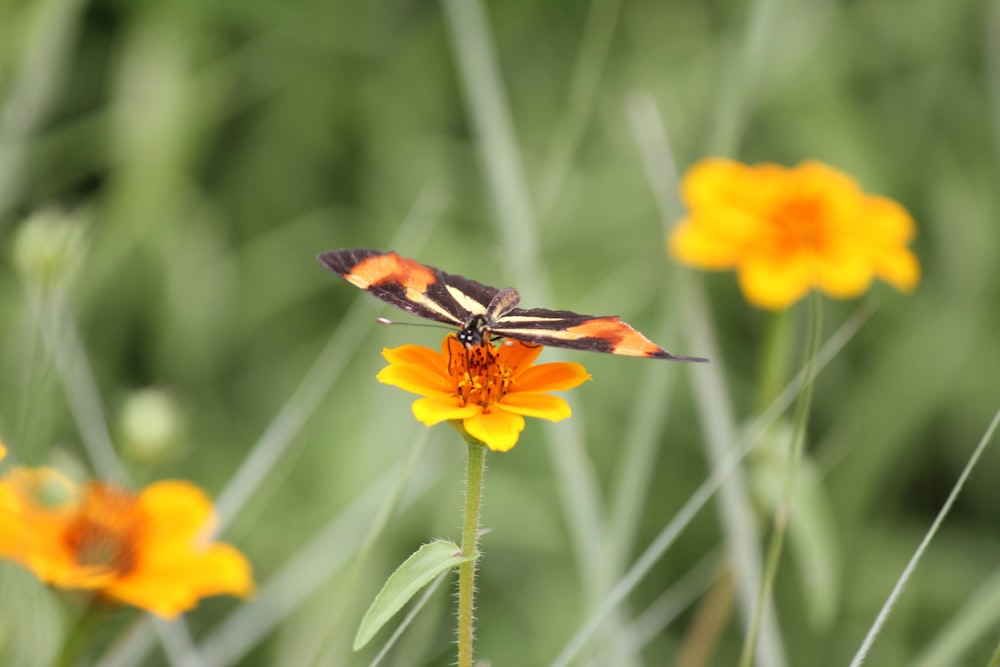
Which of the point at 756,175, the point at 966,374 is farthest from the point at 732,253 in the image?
the point at 966,374

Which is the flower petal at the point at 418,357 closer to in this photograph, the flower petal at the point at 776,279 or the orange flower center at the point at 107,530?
the orange flower center at the point at 107,530

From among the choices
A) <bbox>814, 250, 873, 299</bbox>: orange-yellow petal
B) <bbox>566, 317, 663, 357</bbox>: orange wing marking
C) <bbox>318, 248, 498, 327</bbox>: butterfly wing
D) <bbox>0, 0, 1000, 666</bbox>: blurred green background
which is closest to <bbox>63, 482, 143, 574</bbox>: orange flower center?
<bbox>318, 248, 498, 327</bbox>: butterfly wing

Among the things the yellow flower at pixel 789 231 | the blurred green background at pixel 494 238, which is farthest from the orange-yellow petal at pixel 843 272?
the blurred green background at pixel 494 238

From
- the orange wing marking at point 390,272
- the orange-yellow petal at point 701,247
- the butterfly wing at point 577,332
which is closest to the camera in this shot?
the butterfly wing at point 577,332

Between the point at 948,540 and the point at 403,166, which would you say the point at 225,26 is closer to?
the point at 403,166

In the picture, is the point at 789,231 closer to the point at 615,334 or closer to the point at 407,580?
the point at 615,334

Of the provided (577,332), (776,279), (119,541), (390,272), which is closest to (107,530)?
(119,541)
